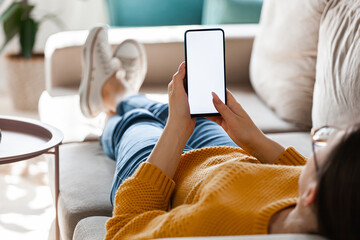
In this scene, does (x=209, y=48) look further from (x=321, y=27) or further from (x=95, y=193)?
(x=321, y=27)

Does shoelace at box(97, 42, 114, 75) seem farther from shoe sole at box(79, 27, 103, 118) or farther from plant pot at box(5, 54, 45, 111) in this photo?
plant pot at box(5, 54, 45, 111)

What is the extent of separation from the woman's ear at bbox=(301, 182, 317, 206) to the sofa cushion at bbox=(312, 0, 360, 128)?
664 mm

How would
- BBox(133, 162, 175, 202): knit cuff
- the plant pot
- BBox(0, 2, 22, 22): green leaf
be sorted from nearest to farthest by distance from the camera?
1. BBox(133, 162, 175, 202): knit cuff
2. BBox(0, 2, 22, 22): green leaf
3. the plant pot

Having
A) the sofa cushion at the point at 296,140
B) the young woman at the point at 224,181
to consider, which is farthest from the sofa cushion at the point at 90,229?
the sofa cushion at the point at 296,140

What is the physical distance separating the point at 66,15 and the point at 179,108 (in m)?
2.45

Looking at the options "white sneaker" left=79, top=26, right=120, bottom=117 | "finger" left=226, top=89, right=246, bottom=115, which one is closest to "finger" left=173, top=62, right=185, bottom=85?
"finger" left=226, top=89, right=246, bottom=115

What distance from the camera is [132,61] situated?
2037 mm

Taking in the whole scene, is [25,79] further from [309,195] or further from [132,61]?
[309,195]

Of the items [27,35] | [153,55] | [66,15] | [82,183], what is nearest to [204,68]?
[82,183]

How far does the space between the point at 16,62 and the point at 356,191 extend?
2.55 metres

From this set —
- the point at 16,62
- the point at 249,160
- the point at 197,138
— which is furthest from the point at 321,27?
the point at 16,62

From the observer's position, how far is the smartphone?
117cm

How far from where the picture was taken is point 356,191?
663mm

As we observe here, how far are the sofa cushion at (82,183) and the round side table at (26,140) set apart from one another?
64 mm
